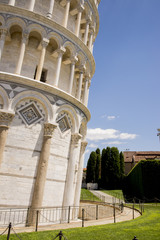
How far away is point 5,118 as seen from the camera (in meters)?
10.1

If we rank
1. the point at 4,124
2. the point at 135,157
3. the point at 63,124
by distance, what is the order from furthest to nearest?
the point at 135,157
the point at 63,124
the point at 4,124

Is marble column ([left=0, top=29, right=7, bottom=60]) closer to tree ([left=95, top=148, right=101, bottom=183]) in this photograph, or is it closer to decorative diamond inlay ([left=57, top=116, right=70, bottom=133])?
decorative diamond inlay ([left=57, top=116, right=70, bottom=133])

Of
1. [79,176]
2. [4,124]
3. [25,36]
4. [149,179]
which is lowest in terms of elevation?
[79,176]

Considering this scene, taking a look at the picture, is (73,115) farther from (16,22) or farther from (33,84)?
(16,22)

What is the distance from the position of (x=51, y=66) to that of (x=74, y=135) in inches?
196

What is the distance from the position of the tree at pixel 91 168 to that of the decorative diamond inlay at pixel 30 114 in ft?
118

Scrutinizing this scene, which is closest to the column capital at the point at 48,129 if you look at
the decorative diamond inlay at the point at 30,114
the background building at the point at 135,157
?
the decorative diamond inlay at the point at 30,114

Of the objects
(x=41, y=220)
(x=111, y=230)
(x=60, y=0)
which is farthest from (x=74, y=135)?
(x=60, y=0)

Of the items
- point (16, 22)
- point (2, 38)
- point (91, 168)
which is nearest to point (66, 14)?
point (16, 22)

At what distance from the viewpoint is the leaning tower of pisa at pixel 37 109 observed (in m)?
10.1

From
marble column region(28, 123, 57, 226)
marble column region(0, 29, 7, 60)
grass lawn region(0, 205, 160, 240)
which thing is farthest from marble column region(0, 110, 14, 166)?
grass lawn region(0, 205, 160, 240)

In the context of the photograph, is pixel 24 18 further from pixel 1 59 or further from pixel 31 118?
pixel 31 118

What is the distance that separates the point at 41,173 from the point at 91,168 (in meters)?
36.4

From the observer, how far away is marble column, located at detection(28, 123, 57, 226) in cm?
988
